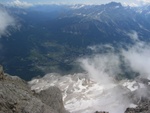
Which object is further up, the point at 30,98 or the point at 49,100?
the point at 49,100

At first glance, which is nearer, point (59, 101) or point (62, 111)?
point (62, 111)

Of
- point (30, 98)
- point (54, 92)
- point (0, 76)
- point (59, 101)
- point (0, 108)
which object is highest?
point (54, 92)

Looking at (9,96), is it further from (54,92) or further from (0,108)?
(54,92)

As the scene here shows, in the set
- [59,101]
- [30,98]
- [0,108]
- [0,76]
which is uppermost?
[59,101]

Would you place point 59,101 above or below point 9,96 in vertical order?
above

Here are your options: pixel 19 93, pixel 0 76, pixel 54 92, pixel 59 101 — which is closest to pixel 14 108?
pixel 19 93

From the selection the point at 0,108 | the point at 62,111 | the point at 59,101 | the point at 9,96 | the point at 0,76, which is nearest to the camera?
the point at 0,108

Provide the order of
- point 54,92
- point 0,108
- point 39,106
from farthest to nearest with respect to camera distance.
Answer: point 54,92 → point 39,106 → point 0,108

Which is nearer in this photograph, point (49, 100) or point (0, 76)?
point (0, 76)

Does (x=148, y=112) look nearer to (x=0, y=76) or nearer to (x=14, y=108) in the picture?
(x=14, y=108)

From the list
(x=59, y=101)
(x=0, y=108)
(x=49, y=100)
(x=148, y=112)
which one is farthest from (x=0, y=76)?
(x=148, y=112)
